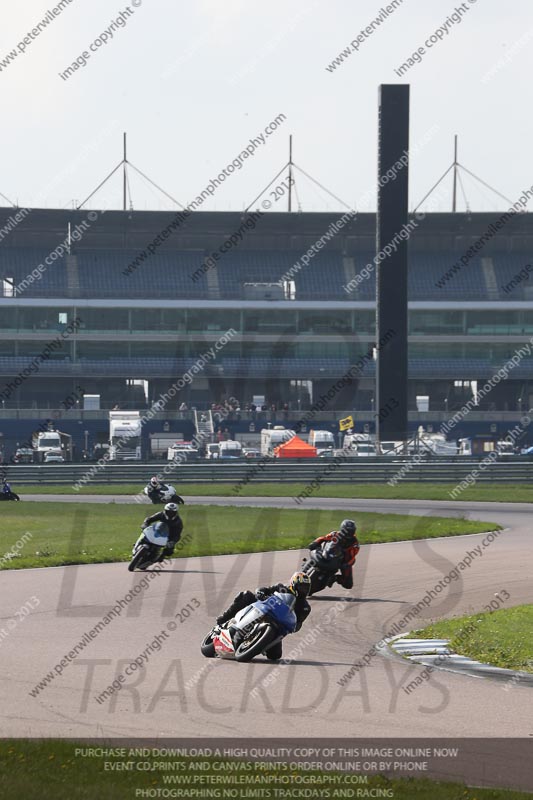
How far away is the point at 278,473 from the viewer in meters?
43.3

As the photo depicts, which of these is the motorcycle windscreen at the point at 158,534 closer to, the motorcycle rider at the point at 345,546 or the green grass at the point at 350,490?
the motorcycle rider at the point at 345,546

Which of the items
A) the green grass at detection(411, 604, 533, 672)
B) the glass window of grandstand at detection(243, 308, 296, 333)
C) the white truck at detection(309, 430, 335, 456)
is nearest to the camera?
the green grass at detection(411, 604, 533, 672)

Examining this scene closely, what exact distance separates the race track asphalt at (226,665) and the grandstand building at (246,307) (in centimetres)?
5646

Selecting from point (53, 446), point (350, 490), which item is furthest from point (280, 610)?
point (53, 446)

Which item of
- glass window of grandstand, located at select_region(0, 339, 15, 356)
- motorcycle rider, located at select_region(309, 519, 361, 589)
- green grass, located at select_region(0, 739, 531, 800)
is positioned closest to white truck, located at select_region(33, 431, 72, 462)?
glass window of grandstand, located at select_region(0, 339, 15, 356)

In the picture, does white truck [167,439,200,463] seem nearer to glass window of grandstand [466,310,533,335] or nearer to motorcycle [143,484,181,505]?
glass window of grandstand [466,310,533,335]

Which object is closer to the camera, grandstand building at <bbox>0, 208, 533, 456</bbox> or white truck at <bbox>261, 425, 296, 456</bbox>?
white truck at <bbox>261, 425, 296, 456</bbox>

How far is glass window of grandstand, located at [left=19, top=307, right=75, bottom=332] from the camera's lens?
77500 mm

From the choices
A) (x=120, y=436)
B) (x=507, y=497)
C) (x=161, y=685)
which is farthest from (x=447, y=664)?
(x=120, y=436)

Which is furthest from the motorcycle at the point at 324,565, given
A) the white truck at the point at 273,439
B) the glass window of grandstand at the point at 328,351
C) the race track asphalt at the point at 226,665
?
the glass window of grandstand at the point at 328,351

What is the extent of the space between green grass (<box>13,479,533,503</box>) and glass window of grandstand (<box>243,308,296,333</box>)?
121 feet

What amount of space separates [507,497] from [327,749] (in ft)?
98.4

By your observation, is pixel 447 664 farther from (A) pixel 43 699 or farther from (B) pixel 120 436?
(B) pixel 120 436

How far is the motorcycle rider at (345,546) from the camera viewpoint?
16.1 metres
